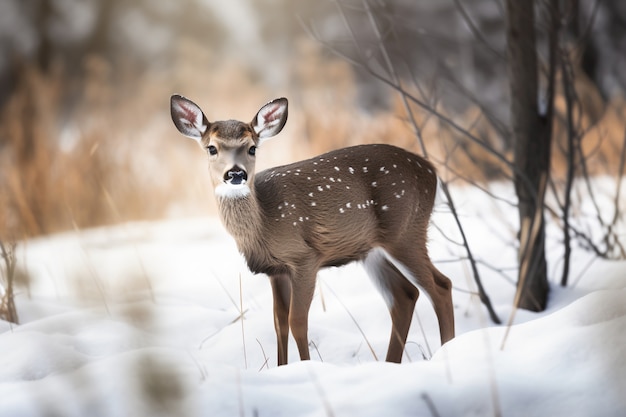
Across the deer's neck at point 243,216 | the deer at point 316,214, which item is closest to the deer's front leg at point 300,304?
the deer at point 316,214

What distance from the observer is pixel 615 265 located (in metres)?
4.06

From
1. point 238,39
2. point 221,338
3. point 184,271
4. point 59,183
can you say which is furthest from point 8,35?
point 221,338

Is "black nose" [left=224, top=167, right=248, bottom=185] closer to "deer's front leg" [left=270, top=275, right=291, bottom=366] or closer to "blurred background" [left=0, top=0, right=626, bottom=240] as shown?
"deer's front leg" [left=270, top=275, right=291, bottom=366]

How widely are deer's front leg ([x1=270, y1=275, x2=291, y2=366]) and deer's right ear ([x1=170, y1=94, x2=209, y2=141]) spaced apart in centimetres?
66

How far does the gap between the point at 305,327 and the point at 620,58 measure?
11676 millimetres

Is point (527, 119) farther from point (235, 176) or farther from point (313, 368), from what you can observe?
point (313, 368)

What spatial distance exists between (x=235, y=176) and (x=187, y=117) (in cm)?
39

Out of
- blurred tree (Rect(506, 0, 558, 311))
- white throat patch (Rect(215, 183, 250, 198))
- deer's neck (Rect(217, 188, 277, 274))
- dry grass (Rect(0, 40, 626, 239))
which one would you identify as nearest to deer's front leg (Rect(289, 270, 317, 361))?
deer's neck (Rect(217, 188, 277, 274))

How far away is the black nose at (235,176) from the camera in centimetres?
281

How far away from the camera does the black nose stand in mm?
2807

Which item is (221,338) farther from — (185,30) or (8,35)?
(185,30)

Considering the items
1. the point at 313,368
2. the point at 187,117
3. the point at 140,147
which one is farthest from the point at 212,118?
the point at 313,368

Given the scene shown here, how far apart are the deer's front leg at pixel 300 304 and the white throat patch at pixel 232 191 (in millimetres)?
373

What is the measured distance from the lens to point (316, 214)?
3125mm
